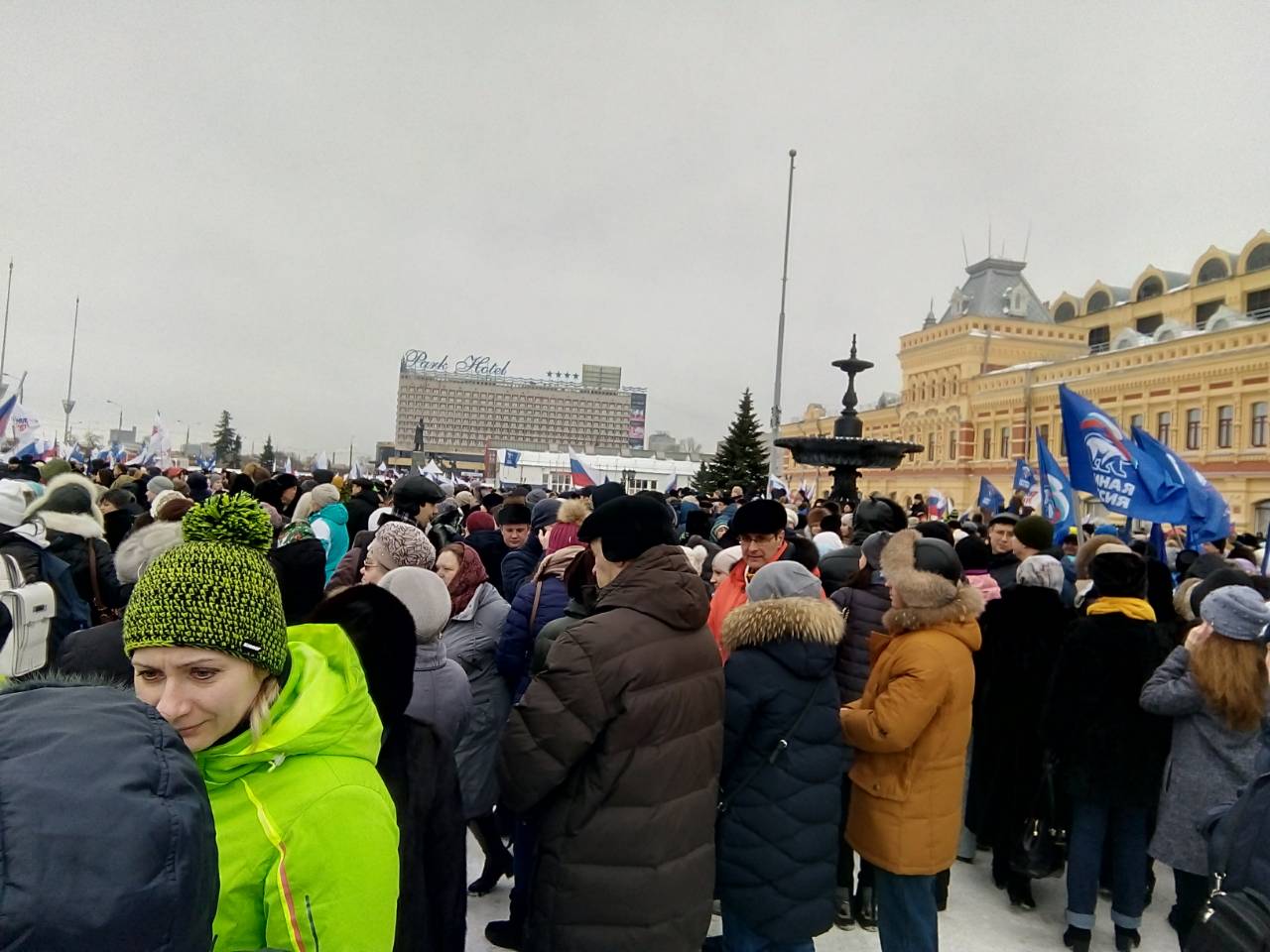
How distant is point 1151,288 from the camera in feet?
140

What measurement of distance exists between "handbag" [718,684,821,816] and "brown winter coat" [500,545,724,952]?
1.58 ft

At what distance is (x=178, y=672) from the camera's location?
61.9 inches

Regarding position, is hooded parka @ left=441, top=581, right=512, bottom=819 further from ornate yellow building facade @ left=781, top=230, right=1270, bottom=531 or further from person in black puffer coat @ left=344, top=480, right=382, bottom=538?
ornate yellow building facade @ left=781, top=230, right=1270, bottom=531

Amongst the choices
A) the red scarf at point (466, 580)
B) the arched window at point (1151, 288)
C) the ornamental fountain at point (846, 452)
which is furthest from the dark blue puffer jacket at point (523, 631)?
the arched window at point (1151, 288)

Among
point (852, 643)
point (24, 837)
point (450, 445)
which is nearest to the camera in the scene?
point (24, 837)

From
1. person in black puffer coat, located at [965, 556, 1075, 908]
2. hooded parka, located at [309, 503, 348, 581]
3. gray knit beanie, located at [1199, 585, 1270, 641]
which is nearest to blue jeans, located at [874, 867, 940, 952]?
person in black puffer coat, located at [965, 556, 1075, 908]

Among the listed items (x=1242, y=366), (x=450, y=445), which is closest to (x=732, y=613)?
(x=1242, y=366)

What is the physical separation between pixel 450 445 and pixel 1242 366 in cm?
13554

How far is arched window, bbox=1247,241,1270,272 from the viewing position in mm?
34656

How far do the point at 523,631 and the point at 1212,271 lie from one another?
44.2 metres

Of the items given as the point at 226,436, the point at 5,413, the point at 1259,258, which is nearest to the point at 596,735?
the point at 5,413

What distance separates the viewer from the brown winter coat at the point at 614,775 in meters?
2.65

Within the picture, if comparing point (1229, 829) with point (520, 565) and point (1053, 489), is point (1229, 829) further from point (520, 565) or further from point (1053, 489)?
point (1053, 489)

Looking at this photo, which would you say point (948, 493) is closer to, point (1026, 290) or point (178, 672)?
point (1026, 290)
